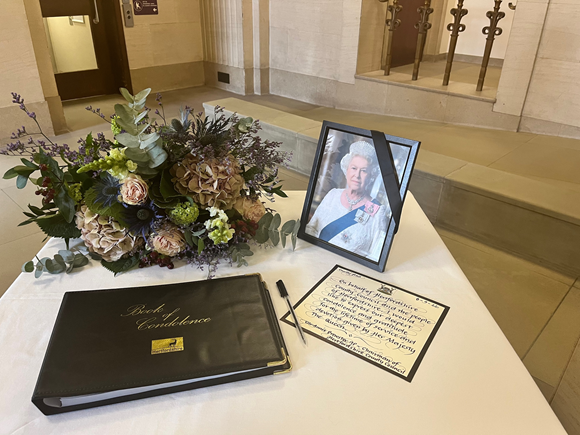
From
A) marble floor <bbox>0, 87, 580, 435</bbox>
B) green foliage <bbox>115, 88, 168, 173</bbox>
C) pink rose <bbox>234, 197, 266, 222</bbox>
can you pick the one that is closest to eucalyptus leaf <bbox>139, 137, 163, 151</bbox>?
green foliage <bbox>115, 88, 168, 173</bbox>

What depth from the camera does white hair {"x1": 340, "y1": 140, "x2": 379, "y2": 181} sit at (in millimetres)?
1092

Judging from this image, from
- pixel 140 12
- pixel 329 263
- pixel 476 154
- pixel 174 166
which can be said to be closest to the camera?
pixel 174 166

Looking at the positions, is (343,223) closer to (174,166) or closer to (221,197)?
(221,197)

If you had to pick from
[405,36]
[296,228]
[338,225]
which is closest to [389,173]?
[338,225]

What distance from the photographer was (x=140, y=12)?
16.5 feet

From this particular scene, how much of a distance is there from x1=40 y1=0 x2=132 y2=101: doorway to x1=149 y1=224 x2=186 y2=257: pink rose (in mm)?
4552

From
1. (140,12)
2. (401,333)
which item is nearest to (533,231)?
(401,333)

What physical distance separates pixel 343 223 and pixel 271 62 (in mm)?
4596

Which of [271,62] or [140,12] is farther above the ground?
[140,12]

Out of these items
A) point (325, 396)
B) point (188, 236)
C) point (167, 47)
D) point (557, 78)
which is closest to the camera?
point (325, 396)

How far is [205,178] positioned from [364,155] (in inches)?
16.0

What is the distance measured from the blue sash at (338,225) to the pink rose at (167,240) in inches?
15.5

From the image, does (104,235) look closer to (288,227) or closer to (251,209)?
(251,209)

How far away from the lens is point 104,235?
3.43ft
